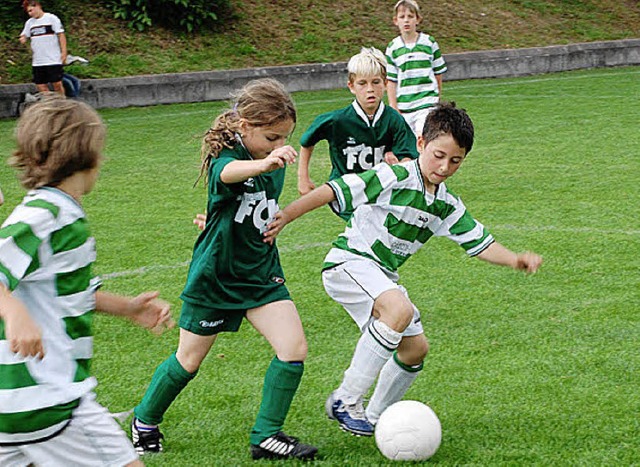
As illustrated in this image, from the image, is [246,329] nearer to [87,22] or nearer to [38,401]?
[38,401]

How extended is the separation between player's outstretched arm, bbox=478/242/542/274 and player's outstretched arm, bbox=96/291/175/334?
1.69 meters

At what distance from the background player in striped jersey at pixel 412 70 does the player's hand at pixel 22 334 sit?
7.08 m

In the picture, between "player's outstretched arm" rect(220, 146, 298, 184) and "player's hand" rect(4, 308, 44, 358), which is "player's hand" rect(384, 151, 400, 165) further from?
"player's hand" rect(4, 308, 44, 358)

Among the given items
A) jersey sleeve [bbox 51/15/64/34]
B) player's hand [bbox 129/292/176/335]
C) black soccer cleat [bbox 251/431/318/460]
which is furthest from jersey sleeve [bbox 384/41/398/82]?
player's hand [bbox 129/292/176/335]

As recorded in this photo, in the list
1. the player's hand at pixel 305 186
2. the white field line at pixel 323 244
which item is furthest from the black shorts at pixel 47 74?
the player's hand at pixel 305 186

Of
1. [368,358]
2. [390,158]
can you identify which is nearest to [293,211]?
[368,358]

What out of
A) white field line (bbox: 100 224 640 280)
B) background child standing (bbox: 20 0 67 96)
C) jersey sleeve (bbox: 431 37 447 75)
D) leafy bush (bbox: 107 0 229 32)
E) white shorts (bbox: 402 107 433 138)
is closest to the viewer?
white field line (bbox: 100 224 640 280)

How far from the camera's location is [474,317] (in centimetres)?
581

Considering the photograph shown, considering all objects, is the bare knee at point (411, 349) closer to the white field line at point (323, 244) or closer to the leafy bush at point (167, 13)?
the white field line at point (323, 244)

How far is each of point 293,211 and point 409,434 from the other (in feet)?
3.13

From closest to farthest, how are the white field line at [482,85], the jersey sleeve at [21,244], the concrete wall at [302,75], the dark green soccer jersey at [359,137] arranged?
the jersey sleeve at [21,244], the dark green soccer jersey at [359,137], the white field line at [482,85], the concrete wall at [302,75]

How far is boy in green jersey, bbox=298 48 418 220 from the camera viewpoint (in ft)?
20.3

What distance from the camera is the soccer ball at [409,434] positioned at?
3.86m

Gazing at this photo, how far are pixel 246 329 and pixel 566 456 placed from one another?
7.50ft
